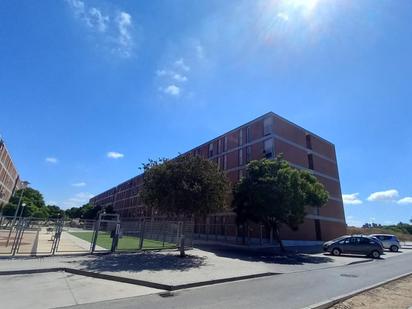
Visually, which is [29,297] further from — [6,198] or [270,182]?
[6,198]

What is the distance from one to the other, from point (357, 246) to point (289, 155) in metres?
15.4

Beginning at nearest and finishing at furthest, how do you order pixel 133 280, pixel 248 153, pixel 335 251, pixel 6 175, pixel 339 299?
1. pixel 339 299
2. pixel 133 280
3. pixel 335 251
4. pixel 248 153
5. pixel 6 175

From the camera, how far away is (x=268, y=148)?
36156 millimetres

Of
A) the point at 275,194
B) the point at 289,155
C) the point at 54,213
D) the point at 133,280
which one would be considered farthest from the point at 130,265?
the point at 54,213

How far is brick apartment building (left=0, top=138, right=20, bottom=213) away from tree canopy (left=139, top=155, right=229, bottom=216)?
6427cm

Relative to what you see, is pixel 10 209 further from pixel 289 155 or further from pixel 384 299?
pixel 384 299

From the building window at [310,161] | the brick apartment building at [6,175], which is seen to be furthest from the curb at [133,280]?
the brick apartment building at [6,175]

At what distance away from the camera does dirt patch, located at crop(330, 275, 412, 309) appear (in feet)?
25.5

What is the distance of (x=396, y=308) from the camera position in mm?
7559

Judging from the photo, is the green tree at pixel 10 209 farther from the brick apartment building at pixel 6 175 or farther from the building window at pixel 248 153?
the building window at pixel 248 153

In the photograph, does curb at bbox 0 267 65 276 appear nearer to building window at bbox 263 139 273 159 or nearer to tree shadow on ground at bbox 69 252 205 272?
tree shadow on ground at bbox 69 252 205 272

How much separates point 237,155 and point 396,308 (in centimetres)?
3379

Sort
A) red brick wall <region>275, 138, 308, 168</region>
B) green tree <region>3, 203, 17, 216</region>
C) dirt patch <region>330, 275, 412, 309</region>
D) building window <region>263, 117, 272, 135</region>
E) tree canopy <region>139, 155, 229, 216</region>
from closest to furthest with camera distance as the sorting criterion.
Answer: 1. dirt patch <region>330, 275, 412, 309</region>
2. tree canopy <region>139, 155, 229, 216</region>
3. red brick wall <region>275, 138, 308, 168</region>
4. building window <region>263, 117, 272, 135</region>
5. green tree <region>3, 203, 17, 216</region>

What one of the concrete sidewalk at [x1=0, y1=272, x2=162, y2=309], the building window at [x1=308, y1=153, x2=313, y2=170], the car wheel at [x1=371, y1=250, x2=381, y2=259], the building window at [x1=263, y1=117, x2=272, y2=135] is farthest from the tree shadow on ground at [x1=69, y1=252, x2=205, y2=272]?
the building window at [x1=308, y1=153, x2=313, y2=170]
